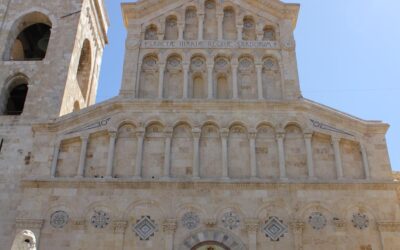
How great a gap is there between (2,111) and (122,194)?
24.3 ft

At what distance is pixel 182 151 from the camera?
1579 cm

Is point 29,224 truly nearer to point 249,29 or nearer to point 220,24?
point 220,24

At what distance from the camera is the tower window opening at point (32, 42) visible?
75.8ft

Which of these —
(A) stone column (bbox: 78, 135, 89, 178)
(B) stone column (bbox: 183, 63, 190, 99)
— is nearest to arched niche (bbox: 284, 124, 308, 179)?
(B) stone column (bbox: 183, 63, 190, 99)

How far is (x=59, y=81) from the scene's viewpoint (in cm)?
1939

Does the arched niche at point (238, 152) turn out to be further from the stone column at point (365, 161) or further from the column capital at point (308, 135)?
the stone column at point (365, 161)

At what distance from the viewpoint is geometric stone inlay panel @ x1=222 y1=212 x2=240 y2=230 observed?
1447 centimetres

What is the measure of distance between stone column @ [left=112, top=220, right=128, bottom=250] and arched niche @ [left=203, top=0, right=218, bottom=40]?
784cm

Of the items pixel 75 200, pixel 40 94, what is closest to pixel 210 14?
pixel 40 94

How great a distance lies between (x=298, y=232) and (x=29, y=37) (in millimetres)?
16517

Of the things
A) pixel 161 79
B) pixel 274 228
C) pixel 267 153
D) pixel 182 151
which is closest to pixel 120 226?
pixel 182 151

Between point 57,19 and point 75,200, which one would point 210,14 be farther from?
point 75,200

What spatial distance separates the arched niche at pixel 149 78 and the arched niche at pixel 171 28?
3.84ft

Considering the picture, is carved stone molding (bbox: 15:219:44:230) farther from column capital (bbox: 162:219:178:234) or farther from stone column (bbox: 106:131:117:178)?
column capital (bbox: 162:219:178:234)
